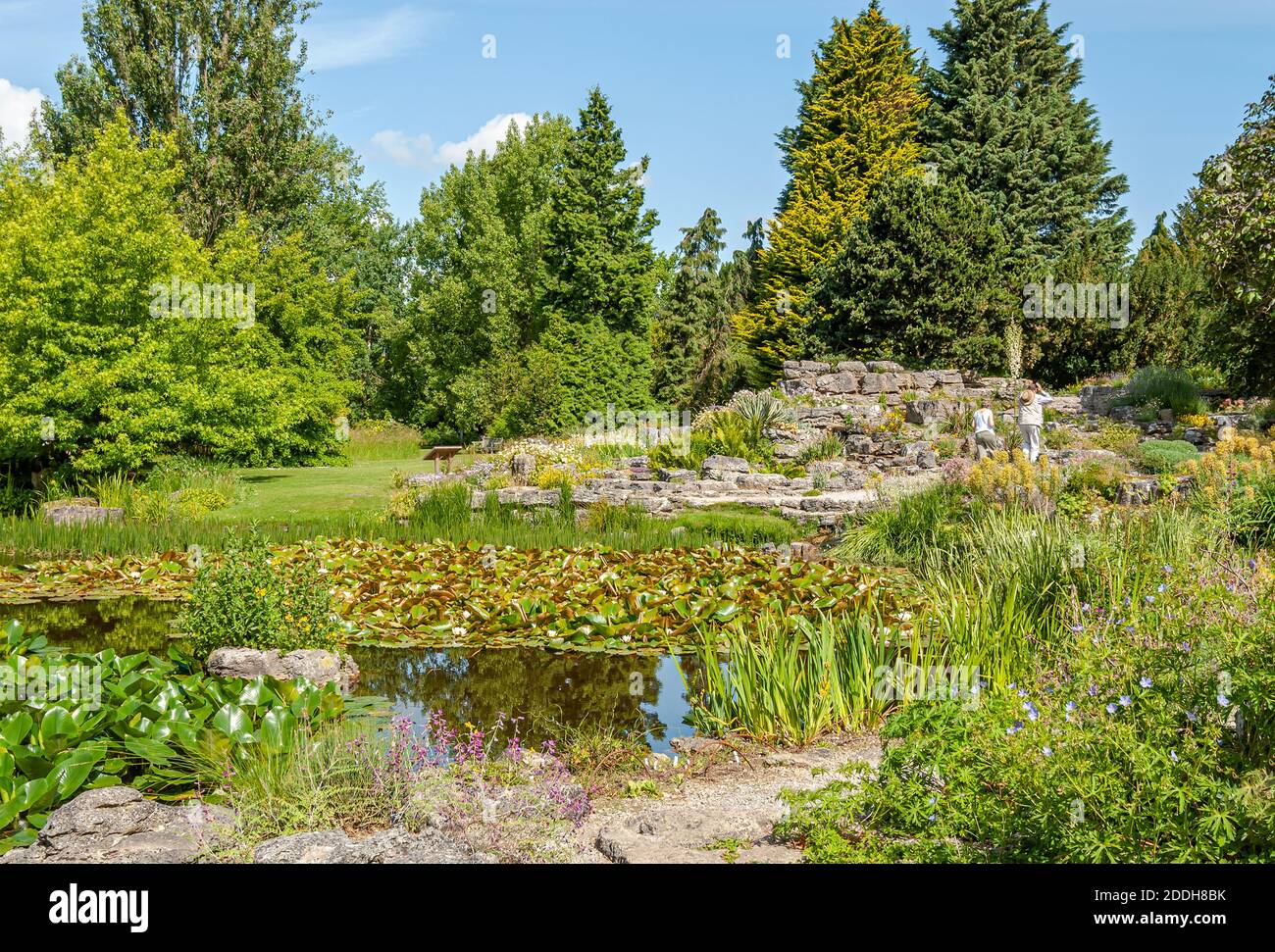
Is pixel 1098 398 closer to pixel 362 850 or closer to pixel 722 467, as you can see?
pixel 722 467

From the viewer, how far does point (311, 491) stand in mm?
18281

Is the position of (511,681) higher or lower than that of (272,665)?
lower

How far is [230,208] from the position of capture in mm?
25766

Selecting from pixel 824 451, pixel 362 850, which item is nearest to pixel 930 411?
pixel 824 451

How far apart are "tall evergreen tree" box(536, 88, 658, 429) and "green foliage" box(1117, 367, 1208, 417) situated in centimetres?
1271

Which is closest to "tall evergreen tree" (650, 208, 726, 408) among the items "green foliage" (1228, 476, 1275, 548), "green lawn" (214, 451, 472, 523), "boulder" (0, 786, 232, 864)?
"green lawn" (214, 451, 472, 523)

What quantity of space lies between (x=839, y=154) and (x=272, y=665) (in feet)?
86.7

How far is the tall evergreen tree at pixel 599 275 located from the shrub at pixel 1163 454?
1458 cm

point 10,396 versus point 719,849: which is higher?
point 10,396

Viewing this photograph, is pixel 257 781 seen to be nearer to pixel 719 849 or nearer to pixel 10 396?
pixel 719 849

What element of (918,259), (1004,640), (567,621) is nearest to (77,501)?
(567,621)

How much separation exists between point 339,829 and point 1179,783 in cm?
324

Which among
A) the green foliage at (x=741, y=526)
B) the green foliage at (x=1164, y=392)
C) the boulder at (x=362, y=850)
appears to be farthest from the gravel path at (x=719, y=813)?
the green foliage at (x=1164, y=392)

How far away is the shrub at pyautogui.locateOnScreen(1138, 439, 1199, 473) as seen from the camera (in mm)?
14875
